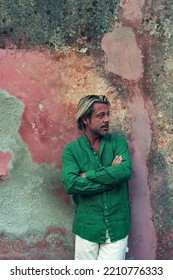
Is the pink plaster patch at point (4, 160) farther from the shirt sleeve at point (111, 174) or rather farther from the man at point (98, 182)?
the shirt sleeve at point (111, 174)

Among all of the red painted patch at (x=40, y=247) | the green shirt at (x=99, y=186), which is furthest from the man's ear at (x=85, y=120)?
the red painted patch at (x=40, y=247)

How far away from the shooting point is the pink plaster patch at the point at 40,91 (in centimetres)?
436

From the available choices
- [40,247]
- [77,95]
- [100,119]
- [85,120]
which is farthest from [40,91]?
[40,247]

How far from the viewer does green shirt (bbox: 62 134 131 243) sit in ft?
12.7

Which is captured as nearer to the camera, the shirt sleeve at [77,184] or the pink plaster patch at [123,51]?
the shirt sleeve at [77,184]

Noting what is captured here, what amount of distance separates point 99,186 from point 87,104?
555 millimetres

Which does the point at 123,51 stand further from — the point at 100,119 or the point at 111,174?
the point at 111,174

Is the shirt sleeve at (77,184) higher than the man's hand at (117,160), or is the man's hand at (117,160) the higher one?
the man's hand at (117,160)

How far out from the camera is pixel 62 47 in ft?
14.2

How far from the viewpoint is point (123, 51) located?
430 cm

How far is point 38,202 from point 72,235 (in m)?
0.36

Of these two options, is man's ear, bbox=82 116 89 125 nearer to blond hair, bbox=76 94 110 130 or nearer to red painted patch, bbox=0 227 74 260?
blond hair, bbox=76 94 110 130

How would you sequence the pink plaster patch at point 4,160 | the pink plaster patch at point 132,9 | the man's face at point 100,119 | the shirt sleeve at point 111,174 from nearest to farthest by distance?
the shirt sleeve at point 111,174, the man's face at point 100,119, the pink plaster patch at point 132,9, the pink plaster patch at point 4,160

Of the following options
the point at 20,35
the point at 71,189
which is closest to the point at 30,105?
the point at 20,35
